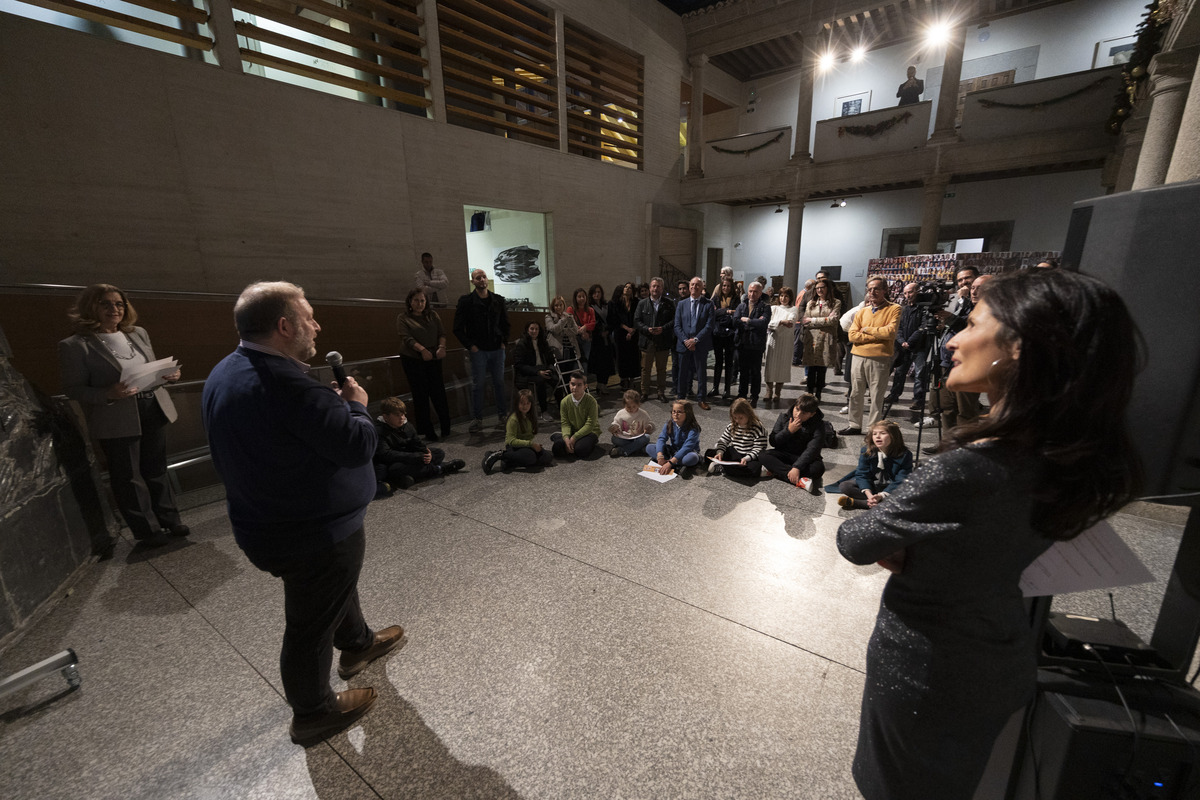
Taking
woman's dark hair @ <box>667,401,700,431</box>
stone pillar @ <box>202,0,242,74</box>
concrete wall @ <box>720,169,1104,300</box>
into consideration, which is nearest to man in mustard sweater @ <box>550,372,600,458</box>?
woman's dark hair @ <box>667,401,700,431</box>

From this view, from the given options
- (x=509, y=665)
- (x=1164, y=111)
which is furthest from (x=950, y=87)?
(x=509, y=665)

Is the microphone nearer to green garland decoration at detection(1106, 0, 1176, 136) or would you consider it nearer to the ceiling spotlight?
green garland decoration at detection(1106, 0, 1176, 136)

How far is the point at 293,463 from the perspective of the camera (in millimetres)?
1592

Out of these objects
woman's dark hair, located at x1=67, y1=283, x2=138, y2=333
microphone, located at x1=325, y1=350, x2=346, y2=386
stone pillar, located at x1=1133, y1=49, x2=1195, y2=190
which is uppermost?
stone pillar, located at x1=1133, y1=49, x2=1195, y2=190

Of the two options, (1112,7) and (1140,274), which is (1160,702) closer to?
(1140,274)

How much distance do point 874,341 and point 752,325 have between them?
179 cm

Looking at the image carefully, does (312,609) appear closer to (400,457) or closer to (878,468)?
(400,457)

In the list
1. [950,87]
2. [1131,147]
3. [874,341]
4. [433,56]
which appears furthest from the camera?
[950,87]

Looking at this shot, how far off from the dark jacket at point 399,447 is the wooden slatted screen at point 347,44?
552 centimetres

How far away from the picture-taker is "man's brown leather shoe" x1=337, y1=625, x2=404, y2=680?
2.27 meters

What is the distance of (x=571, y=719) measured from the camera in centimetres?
201

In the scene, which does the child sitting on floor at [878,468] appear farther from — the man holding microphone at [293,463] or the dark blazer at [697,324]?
the man holding microphone at [293,463]

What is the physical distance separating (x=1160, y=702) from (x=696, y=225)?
14274 millimetres

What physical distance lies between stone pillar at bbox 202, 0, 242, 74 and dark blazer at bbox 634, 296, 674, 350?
19.7 ft
